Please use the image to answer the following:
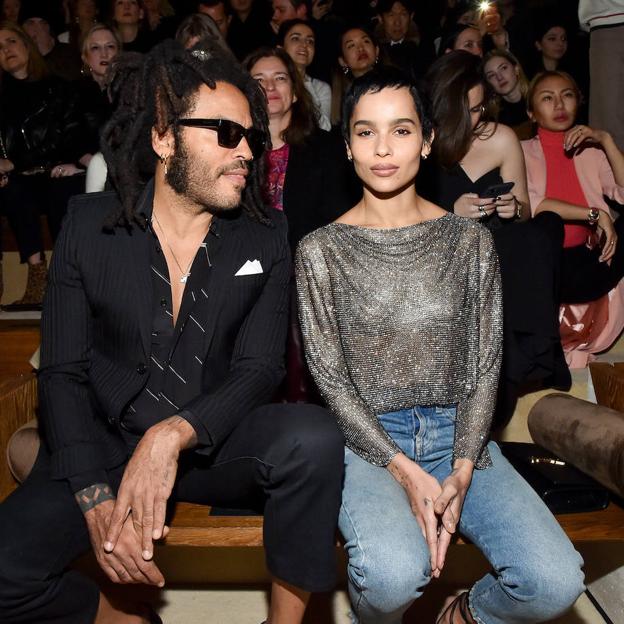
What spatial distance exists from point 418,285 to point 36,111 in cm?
340

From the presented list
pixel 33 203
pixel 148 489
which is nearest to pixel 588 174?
pixel 148 489

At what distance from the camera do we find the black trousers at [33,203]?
14.4ft

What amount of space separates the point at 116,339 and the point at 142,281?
17cm

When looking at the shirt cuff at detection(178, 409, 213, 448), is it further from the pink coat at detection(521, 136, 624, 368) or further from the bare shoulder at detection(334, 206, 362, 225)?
the pink coat at detection(521, 136, 624, 368)

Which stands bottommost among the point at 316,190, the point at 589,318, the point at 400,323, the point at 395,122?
the point at 589,318

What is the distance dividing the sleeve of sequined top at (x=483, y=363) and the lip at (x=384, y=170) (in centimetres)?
31

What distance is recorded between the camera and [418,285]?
7.01 ft

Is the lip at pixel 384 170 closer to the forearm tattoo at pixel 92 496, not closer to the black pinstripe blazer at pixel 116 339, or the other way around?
the black pinstripe blazer at pixel 116 339

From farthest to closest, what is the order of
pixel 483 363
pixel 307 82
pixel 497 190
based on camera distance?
pixel 307 82, pixel 497 190, pixel 483 363

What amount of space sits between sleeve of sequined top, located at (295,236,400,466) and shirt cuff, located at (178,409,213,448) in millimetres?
338

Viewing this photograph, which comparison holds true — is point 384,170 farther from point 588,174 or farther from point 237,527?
point 588,174

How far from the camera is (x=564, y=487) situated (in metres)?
2.28

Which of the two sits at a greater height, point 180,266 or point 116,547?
point 180,266

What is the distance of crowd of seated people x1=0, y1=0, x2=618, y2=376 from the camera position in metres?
3.15
